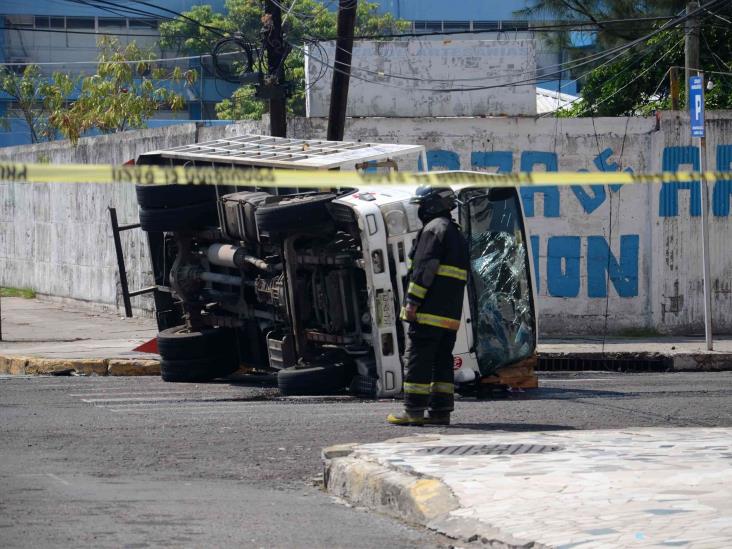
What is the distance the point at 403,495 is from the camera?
255 inches

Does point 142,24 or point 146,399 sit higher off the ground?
point 142,24

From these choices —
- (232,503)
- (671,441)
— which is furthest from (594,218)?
(232,503)

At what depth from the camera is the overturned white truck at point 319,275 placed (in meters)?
10.8

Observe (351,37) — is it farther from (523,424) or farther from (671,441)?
(671,441)

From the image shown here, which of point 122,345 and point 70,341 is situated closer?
point 122,345

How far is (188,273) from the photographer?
12.9m

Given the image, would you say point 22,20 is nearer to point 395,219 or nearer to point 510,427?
point 395,219

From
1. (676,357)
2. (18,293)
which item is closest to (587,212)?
(676,357)

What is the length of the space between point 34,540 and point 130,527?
479 mm

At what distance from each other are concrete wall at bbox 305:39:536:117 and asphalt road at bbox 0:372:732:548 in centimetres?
749

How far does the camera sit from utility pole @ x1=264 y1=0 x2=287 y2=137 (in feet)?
55.3

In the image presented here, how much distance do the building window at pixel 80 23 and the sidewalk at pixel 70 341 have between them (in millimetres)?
41338

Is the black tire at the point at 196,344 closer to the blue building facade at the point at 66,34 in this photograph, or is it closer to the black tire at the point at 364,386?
the black tire at the point at 364,386

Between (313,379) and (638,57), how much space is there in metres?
17.2
